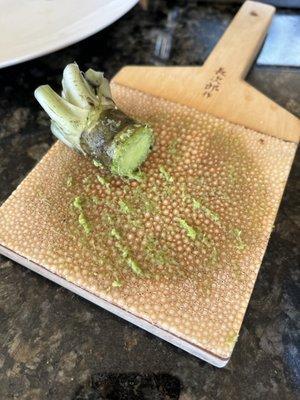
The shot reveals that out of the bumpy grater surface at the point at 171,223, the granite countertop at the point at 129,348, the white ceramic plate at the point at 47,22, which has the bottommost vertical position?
Result: the granite countertop at the point at 129,348

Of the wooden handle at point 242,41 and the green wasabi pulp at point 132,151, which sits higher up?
the wooden handle at point 242,41

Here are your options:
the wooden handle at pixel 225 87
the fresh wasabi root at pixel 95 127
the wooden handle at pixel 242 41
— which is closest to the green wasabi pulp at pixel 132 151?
the fresh wasabi root at pixel 95 127

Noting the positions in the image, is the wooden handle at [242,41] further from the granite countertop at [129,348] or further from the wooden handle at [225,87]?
the granite countertop at [129,348]

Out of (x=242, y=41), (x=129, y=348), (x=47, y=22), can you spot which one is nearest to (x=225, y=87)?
(x=242, y=41)

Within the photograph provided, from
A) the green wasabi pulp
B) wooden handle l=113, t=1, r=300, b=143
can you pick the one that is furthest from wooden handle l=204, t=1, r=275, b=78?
the green wasabi pulp

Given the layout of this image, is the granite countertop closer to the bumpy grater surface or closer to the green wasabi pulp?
the bumpy grater surface

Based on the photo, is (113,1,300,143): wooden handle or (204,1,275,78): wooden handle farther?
(204,1,275,78): wooden handle

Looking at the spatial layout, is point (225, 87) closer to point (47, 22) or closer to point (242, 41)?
point (242, 41)

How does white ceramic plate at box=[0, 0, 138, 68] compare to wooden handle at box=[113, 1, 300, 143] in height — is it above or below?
above
